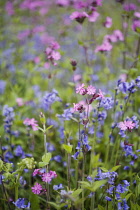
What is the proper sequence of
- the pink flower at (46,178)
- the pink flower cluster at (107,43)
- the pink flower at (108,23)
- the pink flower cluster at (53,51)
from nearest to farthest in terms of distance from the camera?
the pink flower at (46,178) → the pink flower cluster at (53,51) → the pink flower cluster at (107,43) → the pink flower at (108,23)

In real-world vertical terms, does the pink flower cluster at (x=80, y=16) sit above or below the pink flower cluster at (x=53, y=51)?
above

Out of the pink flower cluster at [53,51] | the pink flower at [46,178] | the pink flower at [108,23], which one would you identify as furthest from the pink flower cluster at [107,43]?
the pink flower at [46,178]

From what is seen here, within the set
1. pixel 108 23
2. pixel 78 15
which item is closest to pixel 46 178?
pixel 78 15

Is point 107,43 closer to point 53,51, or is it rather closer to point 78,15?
point 78,15

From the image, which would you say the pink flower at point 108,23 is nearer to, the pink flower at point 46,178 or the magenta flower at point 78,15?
the magenta flower at point 78,15

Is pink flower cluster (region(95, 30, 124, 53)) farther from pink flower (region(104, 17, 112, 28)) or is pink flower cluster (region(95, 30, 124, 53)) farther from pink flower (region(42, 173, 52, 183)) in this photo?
pink flower (region(42, 173, 52, 183))

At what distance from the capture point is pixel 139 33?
7.11ft

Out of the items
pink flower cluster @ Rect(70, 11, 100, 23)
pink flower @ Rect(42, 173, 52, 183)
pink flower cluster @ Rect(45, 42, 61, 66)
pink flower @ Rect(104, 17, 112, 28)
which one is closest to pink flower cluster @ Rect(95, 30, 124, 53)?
pink flower @ Rect(104, 17, 112, 28)

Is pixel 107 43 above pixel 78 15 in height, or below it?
below

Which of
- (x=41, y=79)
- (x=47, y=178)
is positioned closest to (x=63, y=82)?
(x=41, y=79)

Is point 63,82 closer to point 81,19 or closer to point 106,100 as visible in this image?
point 81,19

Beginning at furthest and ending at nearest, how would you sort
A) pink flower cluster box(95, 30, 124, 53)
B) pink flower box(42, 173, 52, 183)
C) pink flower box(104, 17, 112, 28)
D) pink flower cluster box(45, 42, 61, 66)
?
pink flower box(104, 17, 112, 28) → pink flower cluster box(95, 30, 124, 53) → pink flower cluster box(45, 42, 61, 66) → pink flower box(42, 173, 52, 183)

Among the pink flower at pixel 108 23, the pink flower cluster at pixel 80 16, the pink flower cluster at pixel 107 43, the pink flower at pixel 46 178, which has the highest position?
the pink flower cluster at pixel 80 16

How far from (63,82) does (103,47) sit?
213 centimetres
